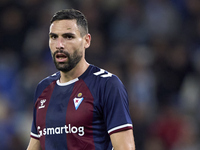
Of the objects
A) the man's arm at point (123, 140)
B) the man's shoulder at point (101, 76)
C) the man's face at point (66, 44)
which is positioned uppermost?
the man's face at point (66, 44)

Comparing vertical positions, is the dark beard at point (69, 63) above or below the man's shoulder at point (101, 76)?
above

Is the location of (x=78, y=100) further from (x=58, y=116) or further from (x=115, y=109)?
(x=115, y=109)

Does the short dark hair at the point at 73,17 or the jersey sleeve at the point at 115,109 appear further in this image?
the short dark hair at the point at 73,17

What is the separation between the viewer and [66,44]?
3.33 meters

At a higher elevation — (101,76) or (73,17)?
(73,17)

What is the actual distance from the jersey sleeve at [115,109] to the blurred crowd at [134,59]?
353 centimetres

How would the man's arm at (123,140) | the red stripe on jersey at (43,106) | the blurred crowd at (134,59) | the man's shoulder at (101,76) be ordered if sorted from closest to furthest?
the man's arm at (123,140), the man's shoulder at (101,76), the red stripe on jersey at (43,106), the blurred crowd at (134,59)

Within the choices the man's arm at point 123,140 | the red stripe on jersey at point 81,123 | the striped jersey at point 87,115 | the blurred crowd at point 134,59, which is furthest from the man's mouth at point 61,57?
the blurred crowd at point 134,59

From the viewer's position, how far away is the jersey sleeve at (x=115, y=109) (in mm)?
3115

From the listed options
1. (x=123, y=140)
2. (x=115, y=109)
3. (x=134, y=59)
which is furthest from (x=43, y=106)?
(x=134, y=59)

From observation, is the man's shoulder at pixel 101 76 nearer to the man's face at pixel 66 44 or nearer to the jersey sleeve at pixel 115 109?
the jersey sleeve at pixel 115 109

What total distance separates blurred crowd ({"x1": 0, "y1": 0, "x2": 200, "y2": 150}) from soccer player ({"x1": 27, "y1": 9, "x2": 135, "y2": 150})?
11.0ft

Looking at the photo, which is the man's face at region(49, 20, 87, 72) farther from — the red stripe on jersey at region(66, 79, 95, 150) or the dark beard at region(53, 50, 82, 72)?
the red stripe on jersey at region(66, 79, 95, 150)

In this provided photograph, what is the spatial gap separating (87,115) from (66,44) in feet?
1.93
